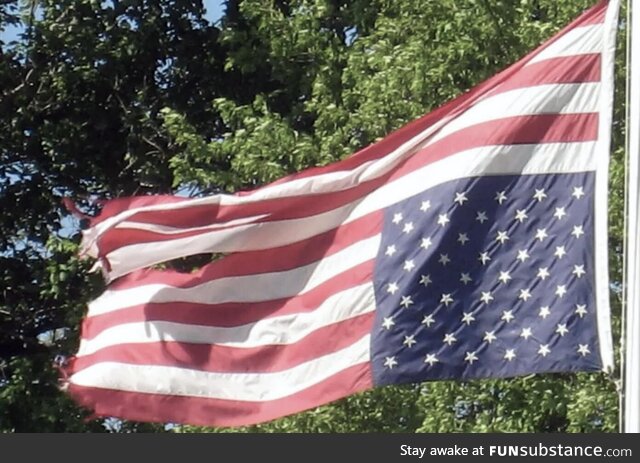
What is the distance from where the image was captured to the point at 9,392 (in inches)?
680

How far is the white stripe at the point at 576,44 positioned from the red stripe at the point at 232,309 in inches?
60.4

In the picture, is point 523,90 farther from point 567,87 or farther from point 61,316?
point 61,316

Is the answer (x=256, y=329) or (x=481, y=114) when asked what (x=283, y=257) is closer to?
Result: (x=256, y=329)

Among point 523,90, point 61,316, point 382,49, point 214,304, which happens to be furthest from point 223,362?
point 61,316

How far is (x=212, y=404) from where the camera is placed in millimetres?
9953

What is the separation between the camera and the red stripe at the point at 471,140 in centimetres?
943

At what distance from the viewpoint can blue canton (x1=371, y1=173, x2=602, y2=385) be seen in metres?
8.93

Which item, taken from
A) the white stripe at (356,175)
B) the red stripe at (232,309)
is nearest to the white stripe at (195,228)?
the white stripe at (356,175)

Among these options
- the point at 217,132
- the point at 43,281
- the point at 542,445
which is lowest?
the point at 542,445

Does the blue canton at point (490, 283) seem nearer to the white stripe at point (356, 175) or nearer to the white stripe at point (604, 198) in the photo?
the white stripe at point (604, 198)

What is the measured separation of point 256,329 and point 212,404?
0.50m

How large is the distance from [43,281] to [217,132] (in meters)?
2.53

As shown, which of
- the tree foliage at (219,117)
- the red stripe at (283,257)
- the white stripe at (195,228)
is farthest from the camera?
the tree foliage at (219,117)

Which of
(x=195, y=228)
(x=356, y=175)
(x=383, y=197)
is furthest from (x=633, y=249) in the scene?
(x=195, y=228)
